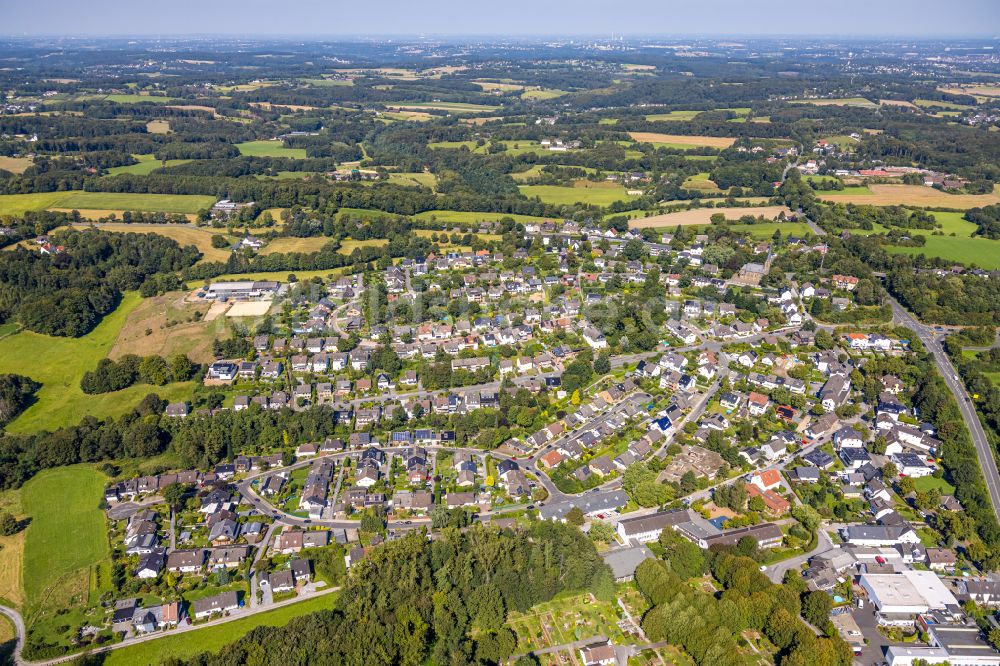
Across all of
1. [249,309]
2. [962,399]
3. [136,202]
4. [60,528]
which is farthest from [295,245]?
[962,399]

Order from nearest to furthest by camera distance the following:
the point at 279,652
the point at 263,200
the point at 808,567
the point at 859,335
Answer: the point at 279,652
the point at 808,567
the point at 859,335
the point at 263,200

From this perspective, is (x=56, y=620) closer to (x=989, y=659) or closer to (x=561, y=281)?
(x=989, y=659)

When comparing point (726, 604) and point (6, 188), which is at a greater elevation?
point (6, 188)

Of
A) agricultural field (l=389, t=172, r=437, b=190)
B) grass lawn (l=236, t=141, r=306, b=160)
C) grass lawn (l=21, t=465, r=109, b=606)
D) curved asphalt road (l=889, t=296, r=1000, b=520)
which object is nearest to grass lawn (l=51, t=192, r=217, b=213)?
agricultural field (l=389, t=172, r=437, b=190)

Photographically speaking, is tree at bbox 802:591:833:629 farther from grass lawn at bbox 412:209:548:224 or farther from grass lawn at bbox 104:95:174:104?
grass lawn at bbox 104:95:174:104

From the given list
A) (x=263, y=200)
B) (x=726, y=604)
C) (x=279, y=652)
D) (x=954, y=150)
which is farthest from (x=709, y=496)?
(x=954, y=150)

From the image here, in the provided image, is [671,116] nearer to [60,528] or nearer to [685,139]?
[685,139]
